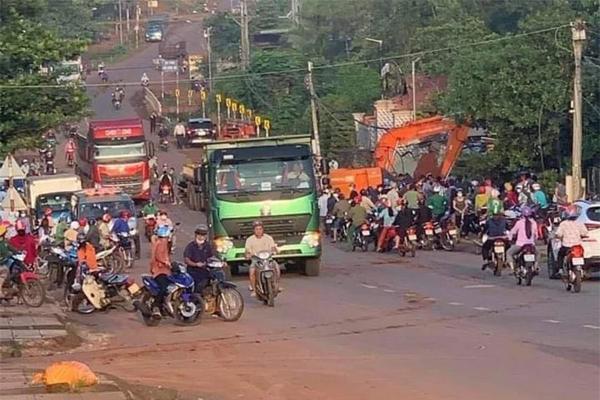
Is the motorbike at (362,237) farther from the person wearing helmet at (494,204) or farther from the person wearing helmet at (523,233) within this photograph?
the person wearing helmet at (523,233)

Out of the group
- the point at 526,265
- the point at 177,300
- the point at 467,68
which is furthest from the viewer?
the point at 467,68

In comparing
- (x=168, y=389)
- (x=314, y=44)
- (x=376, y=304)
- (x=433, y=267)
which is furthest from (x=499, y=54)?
(x=314, y=44)

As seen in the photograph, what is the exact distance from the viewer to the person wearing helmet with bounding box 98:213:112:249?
105 ft

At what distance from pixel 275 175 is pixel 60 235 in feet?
22.1

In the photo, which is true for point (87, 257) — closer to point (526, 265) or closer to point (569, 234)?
point (526, 265)

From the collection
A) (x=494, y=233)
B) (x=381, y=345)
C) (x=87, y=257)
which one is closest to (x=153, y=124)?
(x=494, y=233)

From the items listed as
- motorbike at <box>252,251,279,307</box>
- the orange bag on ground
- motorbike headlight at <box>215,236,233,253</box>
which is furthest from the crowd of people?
the orange bag on ground

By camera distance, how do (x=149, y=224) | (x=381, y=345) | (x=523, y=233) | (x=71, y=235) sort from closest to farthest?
(x=381, y=345) → (x=523, y=233) → (x=71, y=235) → (x=149, y=224)

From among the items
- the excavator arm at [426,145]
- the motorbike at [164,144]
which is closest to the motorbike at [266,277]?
the excavator arm at [426,145]

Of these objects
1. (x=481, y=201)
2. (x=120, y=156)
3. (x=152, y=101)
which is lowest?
(x=481, y=201)

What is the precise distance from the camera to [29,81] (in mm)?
22109

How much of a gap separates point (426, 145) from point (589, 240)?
1116 inches

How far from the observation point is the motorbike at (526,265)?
78.9 feet

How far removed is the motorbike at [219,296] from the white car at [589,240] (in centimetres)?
680
